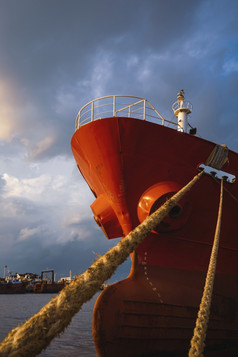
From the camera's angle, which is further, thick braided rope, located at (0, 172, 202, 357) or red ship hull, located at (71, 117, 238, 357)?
red ship hull, located at (71, 117, 238, 357)

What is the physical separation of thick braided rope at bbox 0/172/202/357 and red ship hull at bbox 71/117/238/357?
3087 mm

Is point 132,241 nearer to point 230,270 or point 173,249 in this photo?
point 173,249

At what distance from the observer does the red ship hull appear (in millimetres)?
6074

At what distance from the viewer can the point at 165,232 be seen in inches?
265

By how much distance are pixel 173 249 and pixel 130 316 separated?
6.32 feet

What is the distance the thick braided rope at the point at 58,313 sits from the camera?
220 centimetres

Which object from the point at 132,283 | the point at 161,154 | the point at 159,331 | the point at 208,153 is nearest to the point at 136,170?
the point at 161,154

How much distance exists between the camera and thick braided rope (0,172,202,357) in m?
2.20

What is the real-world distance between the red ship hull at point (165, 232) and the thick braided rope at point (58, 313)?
3.09 metres

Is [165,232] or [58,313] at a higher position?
[165,232]

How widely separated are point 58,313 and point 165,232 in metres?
4.54

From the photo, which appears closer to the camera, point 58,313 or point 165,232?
point 58,313

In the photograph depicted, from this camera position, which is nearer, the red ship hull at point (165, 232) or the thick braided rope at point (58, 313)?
the thick braided rope at point (58, 313)

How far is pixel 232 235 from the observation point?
7723 mm
